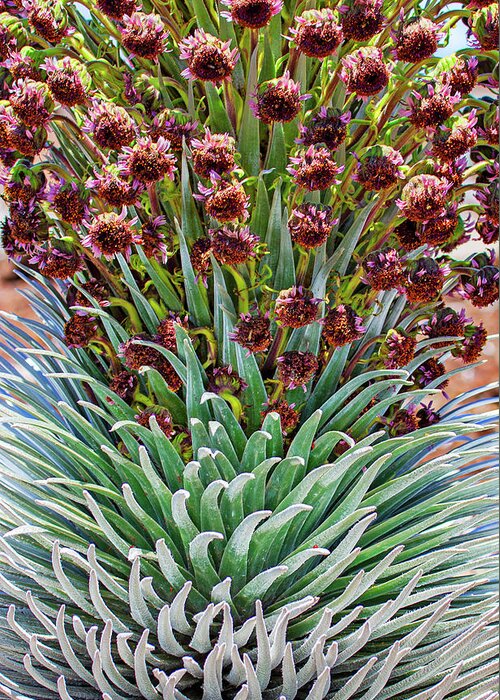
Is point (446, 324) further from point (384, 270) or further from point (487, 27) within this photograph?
point (487, 27)

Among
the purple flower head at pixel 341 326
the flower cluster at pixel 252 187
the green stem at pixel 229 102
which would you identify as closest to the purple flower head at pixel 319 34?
the flower cluster at pixel 252 187

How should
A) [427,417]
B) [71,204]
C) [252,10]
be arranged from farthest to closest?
[427,417]
[71,204]
[252,10]

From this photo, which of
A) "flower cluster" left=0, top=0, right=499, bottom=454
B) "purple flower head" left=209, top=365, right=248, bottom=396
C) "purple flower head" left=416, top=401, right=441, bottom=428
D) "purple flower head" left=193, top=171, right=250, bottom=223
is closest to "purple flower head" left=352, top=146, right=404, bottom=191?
"flower cluster" left=0, top=0, right=499, bottom=454

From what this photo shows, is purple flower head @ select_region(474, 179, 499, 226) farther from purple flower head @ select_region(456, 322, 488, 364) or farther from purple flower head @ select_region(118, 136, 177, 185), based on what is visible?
purple flower head @ select_region(118, 136, 177, 185)

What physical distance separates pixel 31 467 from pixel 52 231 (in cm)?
25

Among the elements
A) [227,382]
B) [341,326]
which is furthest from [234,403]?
[341,326]

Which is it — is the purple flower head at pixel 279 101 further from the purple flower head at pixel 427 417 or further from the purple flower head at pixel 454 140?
the purple flower head at pixel 427 417

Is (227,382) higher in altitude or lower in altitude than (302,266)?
lower

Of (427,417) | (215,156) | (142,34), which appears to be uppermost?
(142,34)

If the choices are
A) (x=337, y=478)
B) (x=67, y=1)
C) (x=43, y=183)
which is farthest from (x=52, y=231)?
(x=337, y=478)

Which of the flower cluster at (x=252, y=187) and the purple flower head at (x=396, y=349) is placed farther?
the purple flower head at (x=396, y=349)

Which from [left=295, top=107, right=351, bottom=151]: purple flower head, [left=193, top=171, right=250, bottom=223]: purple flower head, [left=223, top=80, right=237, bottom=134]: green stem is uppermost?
[left=223, top=80, right=237, bottom=134]: green stem

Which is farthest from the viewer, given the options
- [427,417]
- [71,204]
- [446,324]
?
[427,417]

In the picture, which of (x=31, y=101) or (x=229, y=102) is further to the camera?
(x=229, y=102)
